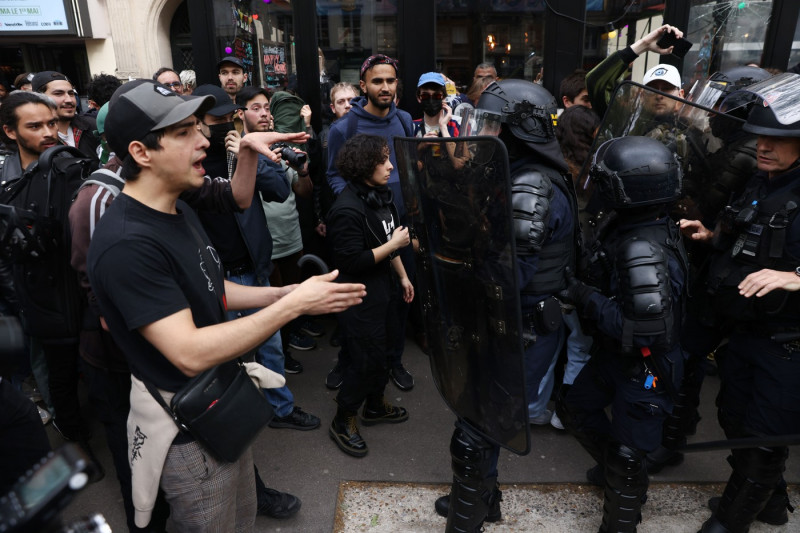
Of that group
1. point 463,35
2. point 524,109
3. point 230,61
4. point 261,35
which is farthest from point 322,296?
point 261,35

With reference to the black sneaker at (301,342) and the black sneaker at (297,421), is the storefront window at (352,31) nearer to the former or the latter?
the black sneaker at (301,342)

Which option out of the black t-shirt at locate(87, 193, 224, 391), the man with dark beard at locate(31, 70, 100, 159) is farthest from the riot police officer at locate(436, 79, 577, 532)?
the man with dark beard at locate(31, 70, 100, 159)

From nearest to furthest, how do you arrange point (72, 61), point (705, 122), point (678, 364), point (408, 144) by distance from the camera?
point (408, 144) < point (678, 364) < point (705, 122) < point (72, 61)

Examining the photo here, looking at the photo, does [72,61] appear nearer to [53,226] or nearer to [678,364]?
[53,226]

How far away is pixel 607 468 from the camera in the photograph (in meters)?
2.36

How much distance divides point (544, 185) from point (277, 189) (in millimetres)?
1472

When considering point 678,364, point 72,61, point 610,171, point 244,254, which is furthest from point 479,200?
point 72,61

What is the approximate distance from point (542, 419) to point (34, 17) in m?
11.9

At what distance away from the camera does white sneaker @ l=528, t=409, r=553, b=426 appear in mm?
3354

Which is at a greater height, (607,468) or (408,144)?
(408,144)

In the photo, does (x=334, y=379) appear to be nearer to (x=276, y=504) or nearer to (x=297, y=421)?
(x=297, y=421)

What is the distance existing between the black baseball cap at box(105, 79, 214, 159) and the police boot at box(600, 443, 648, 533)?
2069 mm

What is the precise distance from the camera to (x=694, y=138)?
2.59 m

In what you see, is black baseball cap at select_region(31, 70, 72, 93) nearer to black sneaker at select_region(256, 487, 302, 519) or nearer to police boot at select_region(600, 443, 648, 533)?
black sneaker at select_region(256, 487, 302, 519)
